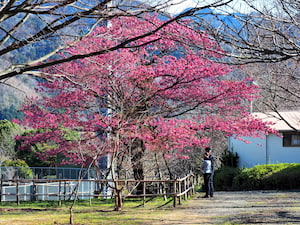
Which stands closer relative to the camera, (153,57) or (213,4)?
(213,4)

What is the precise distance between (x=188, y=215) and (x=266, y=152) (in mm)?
18572

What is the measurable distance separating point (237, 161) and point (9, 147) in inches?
603

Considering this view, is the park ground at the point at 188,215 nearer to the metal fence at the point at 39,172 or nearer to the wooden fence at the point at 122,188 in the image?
the wooden fence at the point at 122,188

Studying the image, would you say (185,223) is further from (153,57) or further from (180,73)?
(153,57)

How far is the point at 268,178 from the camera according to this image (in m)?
20.9

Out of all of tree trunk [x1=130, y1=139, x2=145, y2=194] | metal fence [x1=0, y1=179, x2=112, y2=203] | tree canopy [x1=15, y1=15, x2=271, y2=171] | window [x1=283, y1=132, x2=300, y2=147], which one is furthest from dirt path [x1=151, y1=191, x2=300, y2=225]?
window [x1=283, y1=132, x2=300, y2=147]

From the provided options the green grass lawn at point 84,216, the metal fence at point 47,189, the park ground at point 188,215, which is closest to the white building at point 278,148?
the metal fence at point 47,189

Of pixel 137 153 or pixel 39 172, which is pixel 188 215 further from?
pixel 39 172

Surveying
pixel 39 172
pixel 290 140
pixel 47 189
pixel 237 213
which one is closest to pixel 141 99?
pixel 237 213

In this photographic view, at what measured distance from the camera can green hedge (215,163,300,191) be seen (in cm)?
2002

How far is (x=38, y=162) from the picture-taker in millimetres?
31969

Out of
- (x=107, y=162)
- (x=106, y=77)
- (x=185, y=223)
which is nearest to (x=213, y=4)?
(x=185, y=223)

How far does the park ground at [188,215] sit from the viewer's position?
962 cm

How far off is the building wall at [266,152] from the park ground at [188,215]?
14892mm
